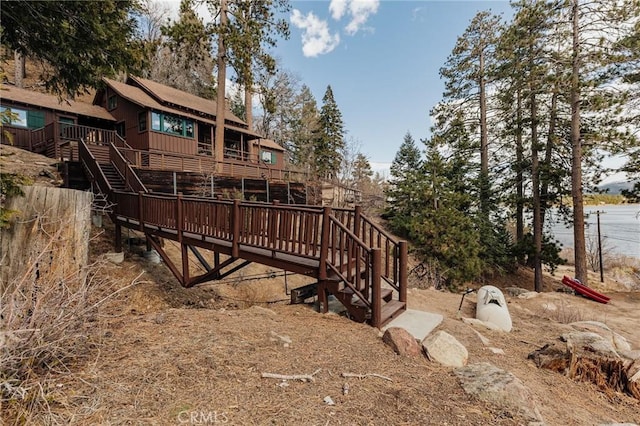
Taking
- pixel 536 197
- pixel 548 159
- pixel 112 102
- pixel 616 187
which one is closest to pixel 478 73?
pixel 548 159

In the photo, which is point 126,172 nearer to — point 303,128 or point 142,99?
point 142,99

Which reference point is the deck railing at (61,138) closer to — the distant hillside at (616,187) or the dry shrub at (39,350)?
the dry shrub at (39,350)

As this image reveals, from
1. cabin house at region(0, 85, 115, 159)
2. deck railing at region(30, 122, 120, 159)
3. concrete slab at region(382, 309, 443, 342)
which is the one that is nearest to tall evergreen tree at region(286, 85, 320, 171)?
deck railing at region(30, 122, 120, 159)

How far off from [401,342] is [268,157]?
949 inches

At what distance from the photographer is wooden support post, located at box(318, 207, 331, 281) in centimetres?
420

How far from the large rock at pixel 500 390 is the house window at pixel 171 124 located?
675 inches

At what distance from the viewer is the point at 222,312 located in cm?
426

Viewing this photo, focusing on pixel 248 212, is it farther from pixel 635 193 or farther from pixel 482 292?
pixel 635 193

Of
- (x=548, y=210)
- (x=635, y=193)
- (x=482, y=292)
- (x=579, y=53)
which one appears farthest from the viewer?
(x=548, y=210)

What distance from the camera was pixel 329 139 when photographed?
1200 inches

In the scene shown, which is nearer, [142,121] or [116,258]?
[116,258]

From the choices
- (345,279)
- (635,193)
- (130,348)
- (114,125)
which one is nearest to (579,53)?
(635,193)

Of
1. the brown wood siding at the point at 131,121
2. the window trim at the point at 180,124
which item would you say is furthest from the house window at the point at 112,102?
the window trim at the point at 180,124

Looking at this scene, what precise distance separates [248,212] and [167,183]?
25.9 ft
